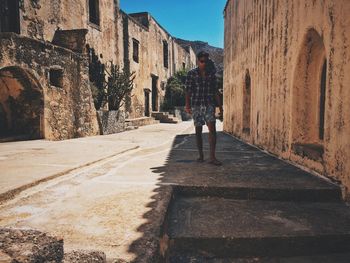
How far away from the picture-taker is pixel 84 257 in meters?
1.28

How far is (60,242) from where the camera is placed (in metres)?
1.25

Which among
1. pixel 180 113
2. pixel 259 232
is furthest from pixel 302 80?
pixel 180 113

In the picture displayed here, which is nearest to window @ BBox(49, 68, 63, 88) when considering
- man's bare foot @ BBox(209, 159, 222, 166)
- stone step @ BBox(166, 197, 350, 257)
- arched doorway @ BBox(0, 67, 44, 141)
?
arched doorway @ BBox(0, 67, 44, 141)

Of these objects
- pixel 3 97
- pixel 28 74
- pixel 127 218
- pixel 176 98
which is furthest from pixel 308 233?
pixel 176 98

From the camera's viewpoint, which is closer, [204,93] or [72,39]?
[204,93]

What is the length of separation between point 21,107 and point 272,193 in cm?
721

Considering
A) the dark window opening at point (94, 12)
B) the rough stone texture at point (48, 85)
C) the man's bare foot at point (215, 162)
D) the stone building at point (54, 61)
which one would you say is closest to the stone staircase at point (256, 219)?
the man's bare foot at point (215, 162)

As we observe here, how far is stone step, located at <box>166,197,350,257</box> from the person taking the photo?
1.90 m

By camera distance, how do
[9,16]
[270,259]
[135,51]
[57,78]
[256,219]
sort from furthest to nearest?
[135,51], [9,16], [57,78], [256,219], [270,259]

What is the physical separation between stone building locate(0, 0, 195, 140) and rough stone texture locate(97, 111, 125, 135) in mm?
272

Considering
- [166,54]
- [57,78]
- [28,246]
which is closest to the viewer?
[28,246]

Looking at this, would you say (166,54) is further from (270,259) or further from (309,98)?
(270,259)

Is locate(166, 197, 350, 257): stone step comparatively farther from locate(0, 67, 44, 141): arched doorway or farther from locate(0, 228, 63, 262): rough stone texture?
locate(0, 67, 44, 141): arched doorway

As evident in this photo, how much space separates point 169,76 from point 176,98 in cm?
236
